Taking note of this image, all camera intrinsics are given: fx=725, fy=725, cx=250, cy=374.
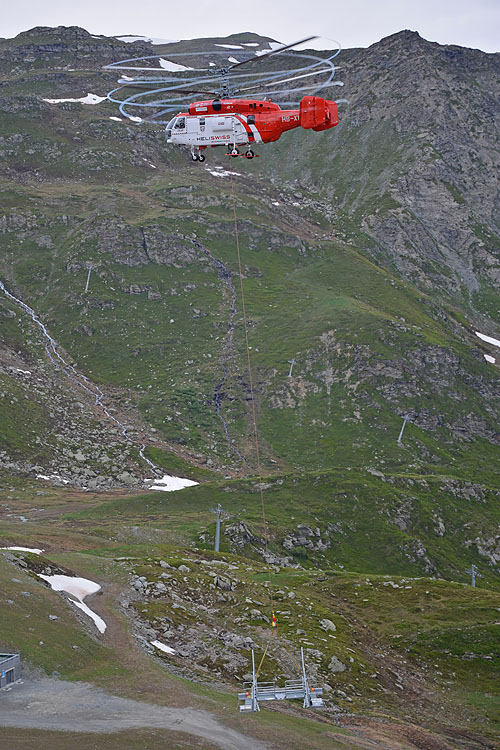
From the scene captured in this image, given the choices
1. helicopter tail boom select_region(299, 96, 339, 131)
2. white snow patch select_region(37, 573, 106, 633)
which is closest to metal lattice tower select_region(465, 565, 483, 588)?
white snow patch select_region(37, 573, 106, 633)

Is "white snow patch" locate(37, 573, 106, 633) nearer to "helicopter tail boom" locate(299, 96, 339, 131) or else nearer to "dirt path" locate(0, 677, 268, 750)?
"dirt path" locate(0, 677, 268, 750)

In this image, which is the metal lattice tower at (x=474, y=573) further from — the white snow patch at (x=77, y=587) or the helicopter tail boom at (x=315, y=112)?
the helicopter tail boom at (x=315, y=112)

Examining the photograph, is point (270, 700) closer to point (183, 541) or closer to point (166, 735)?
point (166, 735)

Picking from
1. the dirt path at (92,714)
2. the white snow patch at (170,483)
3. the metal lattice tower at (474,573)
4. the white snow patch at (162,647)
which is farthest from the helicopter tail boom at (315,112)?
the white snow patch at (170,483)

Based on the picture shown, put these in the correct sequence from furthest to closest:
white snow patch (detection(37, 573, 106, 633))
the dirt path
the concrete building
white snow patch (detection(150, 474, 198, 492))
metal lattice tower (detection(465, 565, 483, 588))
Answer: white snow patch (detection(150, 474, 198, 492))
metal lattice tower (detection(465, 565, 483, 588))
white snow patch (detection(37, 573, 106, 633))
the concrete building
the dirt path

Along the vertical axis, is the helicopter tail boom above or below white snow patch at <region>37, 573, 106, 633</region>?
above

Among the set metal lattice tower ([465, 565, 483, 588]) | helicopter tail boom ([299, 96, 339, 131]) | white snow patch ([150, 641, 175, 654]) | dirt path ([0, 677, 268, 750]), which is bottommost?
metal lattice tower ([465, 565, 483, 588])

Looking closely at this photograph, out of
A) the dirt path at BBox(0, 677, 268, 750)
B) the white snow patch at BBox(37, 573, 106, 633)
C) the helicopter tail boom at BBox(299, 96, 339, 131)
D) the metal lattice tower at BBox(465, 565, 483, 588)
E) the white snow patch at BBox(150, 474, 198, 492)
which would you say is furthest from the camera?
the white snow patch at BBox(150, 474, 198, 492)
